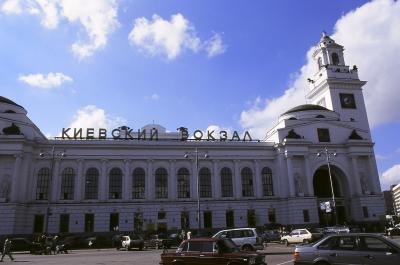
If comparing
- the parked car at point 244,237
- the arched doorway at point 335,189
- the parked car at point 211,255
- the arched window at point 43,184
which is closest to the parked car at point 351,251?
the parked car at point 211,255

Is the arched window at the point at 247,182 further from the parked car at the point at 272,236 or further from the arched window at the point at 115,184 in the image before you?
the arched window at the point at 115,184

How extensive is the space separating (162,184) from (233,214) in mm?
12201

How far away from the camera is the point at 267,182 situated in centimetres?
5862

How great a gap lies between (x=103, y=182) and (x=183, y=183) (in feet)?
40.3

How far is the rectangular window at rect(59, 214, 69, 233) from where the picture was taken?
50.7 meters

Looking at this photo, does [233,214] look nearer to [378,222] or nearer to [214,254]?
[378,222]

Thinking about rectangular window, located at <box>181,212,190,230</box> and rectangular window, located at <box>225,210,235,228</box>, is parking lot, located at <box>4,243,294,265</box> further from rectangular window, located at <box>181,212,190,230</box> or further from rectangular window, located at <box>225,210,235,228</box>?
rectangular window, located at <box>225,210,235,228</box>

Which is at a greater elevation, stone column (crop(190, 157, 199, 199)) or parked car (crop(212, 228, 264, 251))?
stone column (crop(190, 157, 199, 199))

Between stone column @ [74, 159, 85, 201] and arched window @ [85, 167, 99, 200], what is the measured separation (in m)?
0.62

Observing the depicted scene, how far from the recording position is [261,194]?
189 feet

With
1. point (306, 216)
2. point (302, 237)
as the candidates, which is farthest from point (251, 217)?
point (302, 237)

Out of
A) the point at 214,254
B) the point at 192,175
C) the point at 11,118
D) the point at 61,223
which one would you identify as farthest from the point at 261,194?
the point at 214,254

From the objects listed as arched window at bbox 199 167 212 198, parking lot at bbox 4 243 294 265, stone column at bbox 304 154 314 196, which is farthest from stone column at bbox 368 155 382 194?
parking lot at bbox 4 243 294 265

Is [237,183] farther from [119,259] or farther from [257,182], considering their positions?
[119,259]
